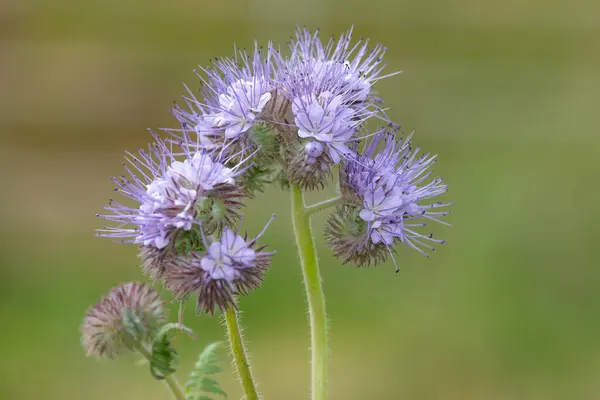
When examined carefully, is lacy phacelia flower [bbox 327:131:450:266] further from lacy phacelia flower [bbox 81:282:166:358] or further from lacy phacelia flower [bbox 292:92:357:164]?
lacy phacelia flower [bbox 81:282:166:358]

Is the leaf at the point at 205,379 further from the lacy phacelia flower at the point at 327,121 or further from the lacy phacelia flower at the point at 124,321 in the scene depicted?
the lacy phacelia flower at the point at 327,121

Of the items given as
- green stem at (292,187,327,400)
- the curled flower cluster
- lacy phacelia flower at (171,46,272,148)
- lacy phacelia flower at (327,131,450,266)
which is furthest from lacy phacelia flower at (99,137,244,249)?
lacy phacelia flower at (327,131,450,266)

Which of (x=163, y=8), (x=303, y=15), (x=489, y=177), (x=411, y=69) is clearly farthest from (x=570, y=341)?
(x=163, y=8)

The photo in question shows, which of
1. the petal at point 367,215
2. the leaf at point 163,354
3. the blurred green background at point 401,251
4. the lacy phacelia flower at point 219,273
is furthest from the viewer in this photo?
the blurred green background at point 401,251

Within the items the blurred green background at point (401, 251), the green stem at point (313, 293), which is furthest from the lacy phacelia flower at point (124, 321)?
the blurred green background at point (401, 251)

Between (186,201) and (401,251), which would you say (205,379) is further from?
(401,251)

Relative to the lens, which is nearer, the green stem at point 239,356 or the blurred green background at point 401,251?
the green stem at point 239,356

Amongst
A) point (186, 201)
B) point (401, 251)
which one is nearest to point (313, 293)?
point (186, 201)
